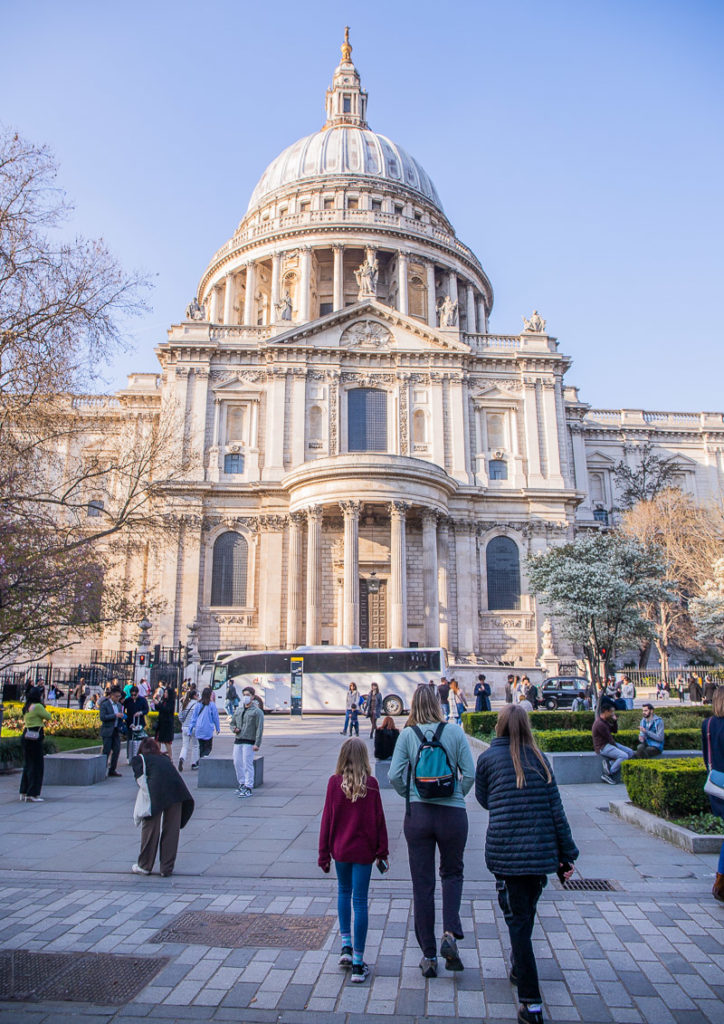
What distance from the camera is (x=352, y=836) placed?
598cm

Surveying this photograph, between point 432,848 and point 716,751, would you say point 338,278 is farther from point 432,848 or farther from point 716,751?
point 432,848

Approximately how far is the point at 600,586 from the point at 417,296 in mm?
37239

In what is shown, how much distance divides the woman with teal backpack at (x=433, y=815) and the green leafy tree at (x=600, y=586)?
2582 cm

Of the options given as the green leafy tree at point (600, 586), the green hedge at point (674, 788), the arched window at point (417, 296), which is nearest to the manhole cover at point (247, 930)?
the green hedge at point (674, 788)

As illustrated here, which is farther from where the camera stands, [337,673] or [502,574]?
[502,574]

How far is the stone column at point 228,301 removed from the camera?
6169cm

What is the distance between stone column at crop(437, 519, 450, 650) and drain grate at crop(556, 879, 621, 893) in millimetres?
30835

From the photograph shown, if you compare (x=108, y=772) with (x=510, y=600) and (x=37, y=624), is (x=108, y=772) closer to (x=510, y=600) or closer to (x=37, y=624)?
(x=37, y=624)

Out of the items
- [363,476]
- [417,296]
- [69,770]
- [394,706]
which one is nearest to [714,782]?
[69,770]

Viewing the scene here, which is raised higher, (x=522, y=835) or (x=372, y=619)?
(x=372, y=619)

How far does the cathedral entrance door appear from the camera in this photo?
4075 cm

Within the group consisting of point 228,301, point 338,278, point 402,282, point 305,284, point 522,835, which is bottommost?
point 522,835

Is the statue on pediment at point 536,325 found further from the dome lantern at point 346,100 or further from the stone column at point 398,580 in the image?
the dome lantern at point 346,100

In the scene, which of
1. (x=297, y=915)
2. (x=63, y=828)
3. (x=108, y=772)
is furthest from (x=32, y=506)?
(x=297, y=915)
